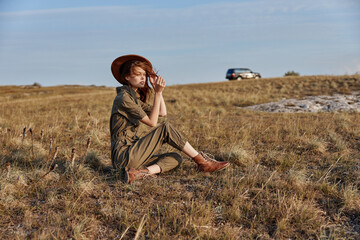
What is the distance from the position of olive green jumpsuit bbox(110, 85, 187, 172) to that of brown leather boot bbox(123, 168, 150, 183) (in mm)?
115

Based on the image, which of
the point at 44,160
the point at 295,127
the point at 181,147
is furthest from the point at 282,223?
the point at 295,127

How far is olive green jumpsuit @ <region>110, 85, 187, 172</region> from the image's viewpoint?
391 cm

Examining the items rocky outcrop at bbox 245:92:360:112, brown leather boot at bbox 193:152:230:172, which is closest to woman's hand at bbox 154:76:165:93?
brown leather boot at bbox 193:152:230:172

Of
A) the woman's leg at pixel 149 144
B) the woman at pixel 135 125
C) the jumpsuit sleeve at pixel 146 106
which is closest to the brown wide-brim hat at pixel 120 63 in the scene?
the woman at pixel 135 125

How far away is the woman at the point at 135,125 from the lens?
3.92 m

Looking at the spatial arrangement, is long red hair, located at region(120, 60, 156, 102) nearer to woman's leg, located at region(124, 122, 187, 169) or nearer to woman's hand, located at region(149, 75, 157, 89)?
woman's hand, located at region(149, 75, 157, 89)

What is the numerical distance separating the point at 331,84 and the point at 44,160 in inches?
747

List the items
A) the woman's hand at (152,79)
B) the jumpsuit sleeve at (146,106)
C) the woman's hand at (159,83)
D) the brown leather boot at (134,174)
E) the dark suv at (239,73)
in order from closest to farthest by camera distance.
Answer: the brown leather boot at (134,174) < the woman's hand at (159,83) < the woman's hand at (152,79) < the jumpsuit sleeve at (146,106) < the dark suv at (239,73)

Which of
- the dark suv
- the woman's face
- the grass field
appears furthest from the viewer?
the dark suv

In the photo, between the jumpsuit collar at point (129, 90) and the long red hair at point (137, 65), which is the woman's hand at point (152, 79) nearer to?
the long red hair at point (137, 65)

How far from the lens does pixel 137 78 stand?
4023 millimetres

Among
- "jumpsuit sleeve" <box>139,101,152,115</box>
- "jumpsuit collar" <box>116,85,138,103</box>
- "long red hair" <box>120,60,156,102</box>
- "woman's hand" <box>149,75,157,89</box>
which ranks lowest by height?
"jumpsuit sleeve" <box>139,101,152,115</box>

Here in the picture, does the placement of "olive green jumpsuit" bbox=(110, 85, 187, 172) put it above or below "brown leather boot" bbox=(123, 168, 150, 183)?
above

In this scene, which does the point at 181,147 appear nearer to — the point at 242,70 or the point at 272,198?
the point at 272,198
